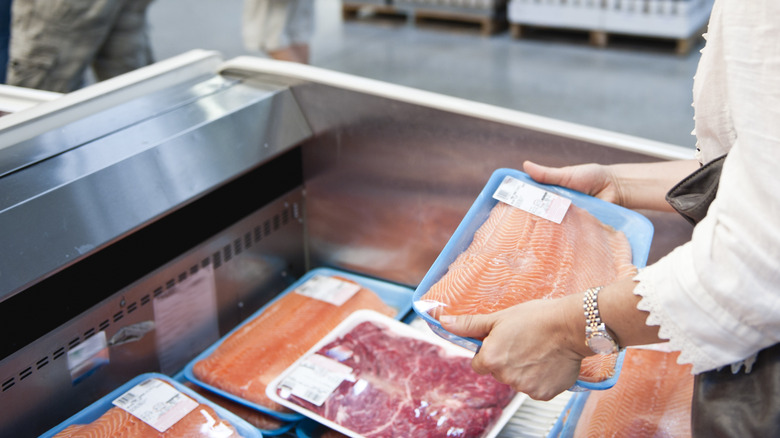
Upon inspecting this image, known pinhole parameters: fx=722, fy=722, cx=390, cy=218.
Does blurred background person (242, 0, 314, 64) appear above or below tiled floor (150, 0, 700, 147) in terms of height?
above

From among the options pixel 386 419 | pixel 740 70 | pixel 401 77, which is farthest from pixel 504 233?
pixel 401 77

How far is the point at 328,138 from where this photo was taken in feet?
6.81

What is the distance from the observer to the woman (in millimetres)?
929

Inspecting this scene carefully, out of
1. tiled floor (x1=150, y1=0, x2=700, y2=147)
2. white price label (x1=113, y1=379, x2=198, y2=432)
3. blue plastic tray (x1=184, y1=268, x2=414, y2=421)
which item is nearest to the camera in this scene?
white price label (x1=113, y1=379, x2=198, y2=432)

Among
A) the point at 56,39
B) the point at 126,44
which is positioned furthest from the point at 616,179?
the point at 126,44

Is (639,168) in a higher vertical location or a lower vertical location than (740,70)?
lower

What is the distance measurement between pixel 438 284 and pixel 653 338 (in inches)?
16.0

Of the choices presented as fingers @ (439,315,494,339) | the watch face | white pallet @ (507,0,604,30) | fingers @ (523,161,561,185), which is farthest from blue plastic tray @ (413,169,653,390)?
white pallet @ (507,0,604,30)

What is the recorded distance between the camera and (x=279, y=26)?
4.42 m

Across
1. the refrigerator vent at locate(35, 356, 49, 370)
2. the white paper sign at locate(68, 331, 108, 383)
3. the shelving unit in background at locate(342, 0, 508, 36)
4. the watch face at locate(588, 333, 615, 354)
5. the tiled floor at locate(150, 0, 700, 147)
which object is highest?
the watch face at locate(588, 333, 615, 354)

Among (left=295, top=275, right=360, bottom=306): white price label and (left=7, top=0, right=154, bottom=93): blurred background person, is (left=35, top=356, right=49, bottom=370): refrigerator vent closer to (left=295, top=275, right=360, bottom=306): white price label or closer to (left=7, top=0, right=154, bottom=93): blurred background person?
(left=295, top=275, right=360, bottom=306): white price label

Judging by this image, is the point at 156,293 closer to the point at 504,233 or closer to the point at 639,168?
the point at 504,233

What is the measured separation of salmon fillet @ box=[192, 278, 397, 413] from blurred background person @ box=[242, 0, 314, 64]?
2717mm

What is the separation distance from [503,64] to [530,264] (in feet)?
16.2
